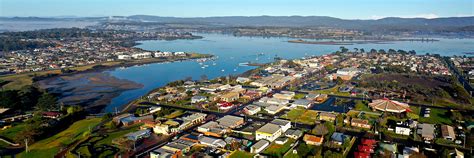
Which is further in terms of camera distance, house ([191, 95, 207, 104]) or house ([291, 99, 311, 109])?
house ([191, 95, 207, 104])

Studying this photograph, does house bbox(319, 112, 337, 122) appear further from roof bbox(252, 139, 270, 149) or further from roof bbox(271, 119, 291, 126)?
roof bbox(252, 139, 270, 149)

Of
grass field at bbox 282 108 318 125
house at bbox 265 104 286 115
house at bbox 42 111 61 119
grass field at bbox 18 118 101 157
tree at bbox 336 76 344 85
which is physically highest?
tree at bbox 336 76 344 85

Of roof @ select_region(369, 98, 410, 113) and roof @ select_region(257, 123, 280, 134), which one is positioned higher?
roof @ select_region(369, 98, 410, 113)

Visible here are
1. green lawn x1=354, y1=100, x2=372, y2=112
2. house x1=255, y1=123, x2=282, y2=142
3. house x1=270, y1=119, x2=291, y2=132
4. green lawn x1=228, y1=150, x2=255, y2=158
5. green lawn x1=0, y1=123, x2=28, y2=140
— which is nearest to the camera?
green lawn x1=228, y1=150, x2=255, y2=158

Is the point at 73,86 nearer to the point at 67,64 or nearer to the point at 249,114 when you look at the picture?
the point at 67,64

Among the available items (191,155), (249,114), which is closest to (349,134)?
(249,114)

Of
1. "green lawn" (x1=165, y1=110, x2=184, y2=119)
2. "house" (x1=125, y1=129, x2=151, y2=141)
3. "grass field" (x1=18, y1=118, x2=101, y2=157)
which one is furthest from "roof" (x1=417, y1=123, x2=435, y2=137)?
"grass field" (x1=18, y1=118, x2=101, y2=157)

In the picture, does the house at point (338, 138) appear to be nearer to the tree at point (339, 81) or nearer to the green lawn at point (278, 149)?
the green lawn at point (278, 149)

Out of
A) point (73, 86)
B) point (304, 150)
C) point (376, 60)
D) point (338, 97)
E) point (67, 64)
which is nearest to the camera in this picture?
point (304, 150)
